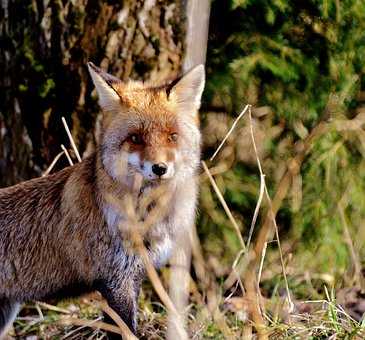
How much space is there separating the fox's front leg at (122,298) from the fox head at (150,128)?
2.08ft

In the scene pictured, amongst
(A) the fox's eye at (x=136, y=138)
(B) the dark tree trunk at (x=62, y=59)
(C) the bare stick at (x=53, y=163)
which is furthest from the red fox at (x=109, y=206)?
(B) the dark tree trunk at (x=62, y=59)

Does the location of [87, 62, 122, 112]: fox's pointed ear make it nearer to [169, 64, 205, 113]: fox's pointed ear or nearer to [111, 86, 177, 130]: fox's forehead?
[111, 86, 177, 130]: fox's forehead

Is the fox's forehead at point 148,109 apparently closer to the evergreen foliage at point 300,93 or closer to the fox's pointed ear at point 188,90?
the fox's pointed ear at point 188,90

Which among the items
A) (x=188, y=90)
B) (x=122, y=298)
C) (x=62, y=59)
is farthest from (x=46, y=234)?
(x=62, y=59)

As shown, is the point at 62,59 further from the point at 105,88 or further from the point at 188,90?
the point at 188,90

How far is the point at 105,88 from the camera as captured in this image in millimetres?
5668

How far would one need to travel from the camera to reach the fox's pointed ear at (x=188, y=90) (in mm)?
5652

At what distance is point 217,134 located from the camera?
7559mm

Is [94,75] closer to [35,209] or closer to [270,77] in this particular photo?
[35,209]

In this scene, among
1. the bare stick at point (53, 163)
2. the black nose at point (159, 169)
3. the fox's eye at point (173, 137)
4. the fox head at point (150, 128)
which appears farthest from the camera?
the bare stick at point (53, 163)

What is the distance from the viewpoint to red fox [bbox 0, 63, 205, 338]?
5.52 metres

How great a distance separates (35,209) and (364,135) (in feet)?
7.11

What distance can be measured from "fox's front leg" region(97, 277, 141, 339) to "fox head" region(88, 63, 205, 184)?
63cm

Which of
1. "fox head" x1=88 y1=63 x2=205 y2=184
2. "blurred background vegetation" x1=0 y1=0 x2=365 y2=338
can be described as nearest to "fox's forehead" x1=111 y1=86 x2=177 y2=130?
"fox head" x1=88 y1=63 x2=205 y2=184
